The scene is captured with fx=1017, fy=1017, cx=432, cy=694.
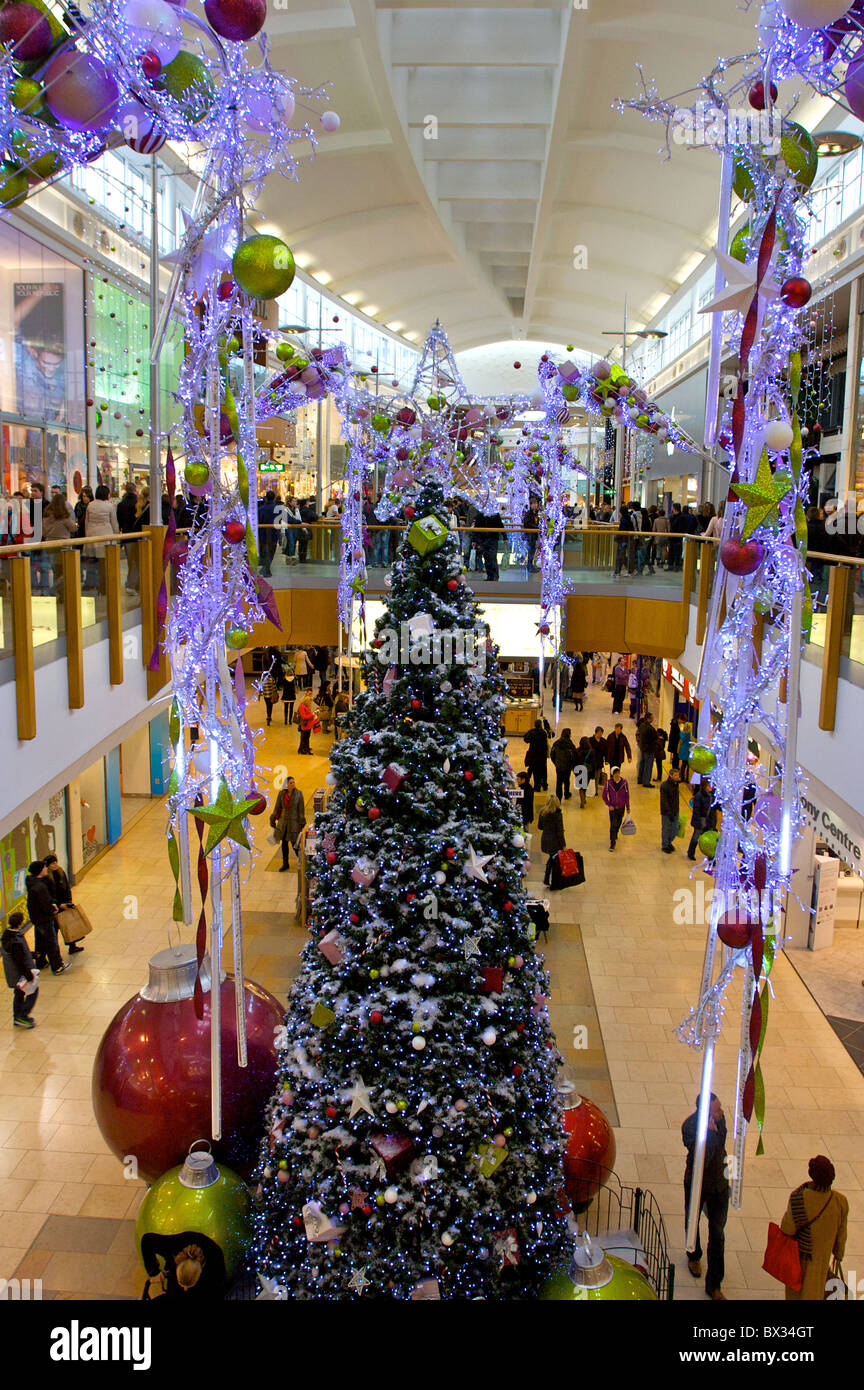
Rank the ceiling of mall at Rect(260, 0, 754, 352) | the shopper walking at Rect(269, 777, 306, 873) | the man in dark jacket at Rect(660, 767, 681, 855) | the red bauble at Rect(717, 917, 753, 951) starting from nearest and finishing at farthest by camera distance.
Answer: the red bauble at Rect(717, 917, 753, 951) < the shopper walking at Rect(269, 777, 306, 873) < the man in dark jacket at Rect(660, 767, 681, 855) < the ceiling of mall at Rect(260, 0, 754, 352)

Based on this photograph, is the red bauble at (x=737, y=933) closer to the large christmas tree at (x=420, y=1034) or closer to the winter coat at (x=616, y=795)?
the large christmas tree at (x=420, y=1034)

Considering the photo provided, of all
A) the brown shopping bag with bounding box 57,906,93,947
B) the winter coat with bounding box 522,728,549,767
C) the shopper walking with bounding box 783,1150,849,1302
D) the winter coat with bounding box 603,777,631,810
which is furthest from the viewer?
the winter coat with bounding box 522,728,549,767

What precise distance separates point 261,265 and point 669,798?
10196 millimetres

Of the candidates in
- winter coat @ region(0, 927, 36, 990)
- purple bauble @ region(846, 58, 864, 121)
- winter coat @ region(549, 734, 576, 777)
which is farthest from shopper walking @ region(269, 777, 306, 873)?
purple bauble @ region(846, 58, 864, 121)

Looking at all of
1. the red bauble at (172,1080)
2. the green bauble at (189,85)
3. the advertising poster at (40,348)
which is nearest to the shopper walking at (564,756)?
the advertising poster at (40,348)

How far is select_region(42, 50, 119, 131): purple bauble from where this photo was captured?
2.84 meters

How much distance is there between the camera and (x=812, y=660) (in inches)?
240

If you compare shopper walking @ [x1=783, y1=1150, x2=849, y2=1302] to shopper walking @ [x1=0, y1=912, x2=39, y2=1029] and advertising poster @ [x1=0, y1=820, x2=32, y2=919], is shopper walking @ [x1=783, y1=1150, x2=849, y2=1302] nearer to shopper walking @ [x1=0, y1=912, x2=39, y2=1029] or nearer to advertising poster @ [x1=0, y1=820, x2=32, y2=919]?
shopper walking @ [x1=0, y1=912, x2=39, y2=1029]

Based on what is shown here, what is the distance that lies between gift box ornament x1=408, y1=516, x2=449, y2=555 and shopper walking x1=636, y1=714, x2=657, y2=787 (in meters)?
10.3

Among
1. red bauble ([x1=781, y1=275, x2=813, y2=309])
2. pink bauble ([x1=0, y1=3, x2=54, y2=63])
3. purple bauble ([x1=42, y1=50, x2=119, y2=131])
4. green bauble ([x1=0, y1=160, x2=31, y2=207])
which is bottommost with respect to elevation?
red bauble ([x1=781, y1=275, x2=813, y2=309])

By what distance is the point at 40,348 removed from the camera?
13781 millimetres

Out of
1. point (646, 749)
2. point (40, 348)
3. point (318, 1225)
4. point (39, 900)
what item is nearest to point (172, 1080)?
point (318, 1225)
